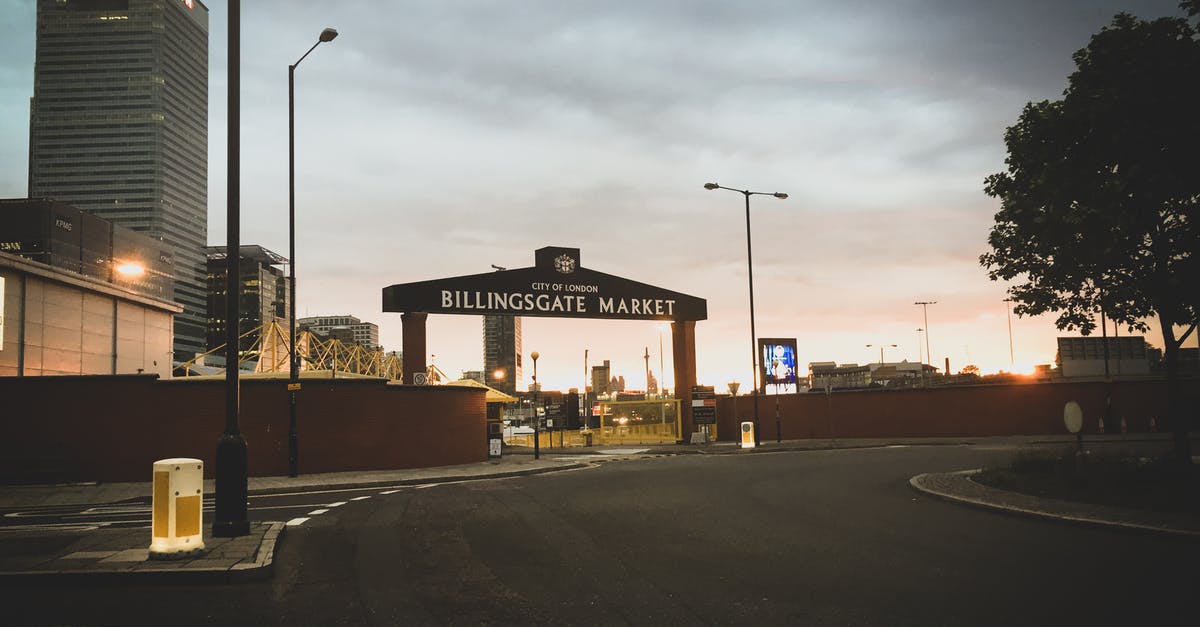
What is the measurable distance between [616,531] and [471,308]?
21.7 meters

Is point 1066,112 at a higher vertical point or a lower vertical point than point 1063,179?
higher

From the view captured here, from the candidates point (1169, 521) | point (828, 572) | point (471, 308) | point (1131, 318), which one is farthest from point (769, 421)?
point (828, 572)

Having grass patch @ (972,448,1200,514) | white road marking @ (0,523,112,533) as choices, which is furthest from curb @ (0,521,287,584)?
grass patch @ (972,448,1200,514)

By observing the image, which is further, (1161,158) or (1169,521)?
(1161,158)

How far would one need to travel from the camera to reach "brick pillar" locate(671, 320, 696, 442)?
38.2 m

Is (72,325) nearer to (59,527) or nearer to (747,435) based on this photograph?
(59,527)

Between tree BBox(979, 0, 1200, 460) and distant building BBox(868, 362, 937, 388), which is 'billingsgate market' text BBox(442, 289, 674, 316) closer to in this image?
tree BBox(979, 0, 1200, 460)

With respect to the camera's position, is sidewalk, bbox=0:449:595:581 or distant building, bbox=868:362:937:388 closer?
sidewalk, bbox=0:449:595:581

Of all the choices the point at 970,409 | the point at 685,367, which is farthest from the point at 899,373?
the point at 685,367

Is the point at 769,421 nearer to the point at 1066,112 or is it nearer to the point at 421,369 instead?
the point at 421,369

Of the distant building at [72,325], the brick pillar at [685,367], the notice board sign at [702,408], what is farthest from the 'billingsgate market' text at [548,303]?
the distant building at [72,325]

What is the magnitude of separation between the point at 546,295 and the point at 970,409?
2154 cm

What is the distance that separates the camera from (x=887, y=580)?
7.74 m

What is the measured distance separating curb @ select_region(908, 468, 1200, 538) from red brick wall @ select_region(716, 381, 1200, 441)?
72.2ft
